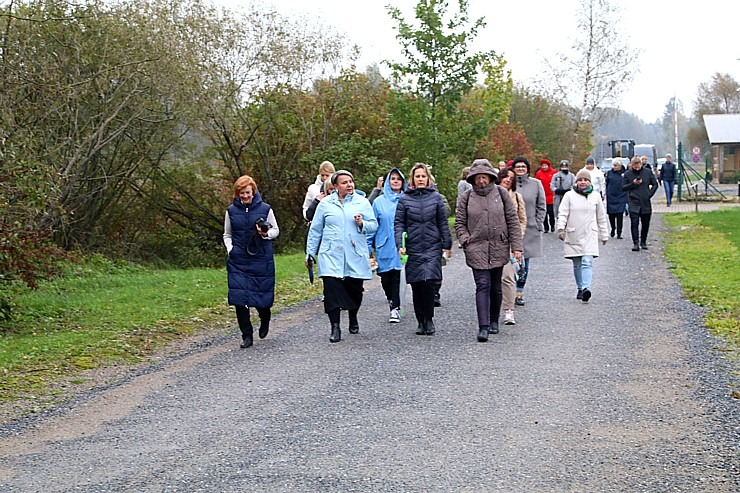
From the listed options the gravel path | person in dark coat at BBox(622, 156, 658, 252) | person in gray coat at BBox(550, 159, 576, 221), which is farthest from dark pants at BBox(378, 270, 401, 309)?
person in gray coat at BBox(550, 159, 576, 221)

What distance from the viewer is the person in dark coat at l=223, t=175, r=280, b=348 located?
33.7ft

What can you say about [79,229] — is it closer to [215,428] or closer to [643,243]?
[643,243]

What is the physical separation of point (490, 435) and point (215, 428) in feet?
6.23

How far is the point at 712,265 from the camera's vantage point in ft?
55.4

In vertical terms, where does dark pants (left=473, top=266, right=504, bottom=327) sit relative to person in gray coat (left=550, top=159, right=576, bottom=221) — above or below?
below

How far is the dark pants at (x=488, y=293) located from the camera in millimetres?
10328

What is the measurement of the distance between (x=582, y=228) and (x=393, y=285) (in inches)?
122

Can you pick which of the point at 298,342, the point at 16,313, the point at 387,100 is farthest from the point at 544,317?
the point at 387,100

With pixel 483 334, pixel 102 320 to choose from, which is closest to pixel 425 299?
pixel 483 334

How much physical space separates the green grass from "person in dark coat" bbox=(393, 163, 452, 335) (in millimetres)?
3014

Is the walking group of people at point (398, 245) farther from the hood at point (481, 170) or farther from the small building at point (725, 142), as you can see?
the small building at point (725, 142)

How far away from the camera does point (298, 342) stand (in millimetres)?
10477

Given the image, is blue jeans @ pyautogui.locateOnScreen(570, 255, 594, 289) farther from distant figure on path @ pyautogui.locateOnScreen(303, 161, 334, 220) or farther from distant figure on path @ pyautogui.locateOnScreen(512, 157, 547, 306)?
distant figure on path @ pyautogui.locateOnScreen(303, 161, 334, 220)

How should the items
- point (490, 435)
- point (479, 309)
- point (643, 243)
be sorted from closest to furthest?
point (490, 435) < point (479, 309) < point (643, 243)
